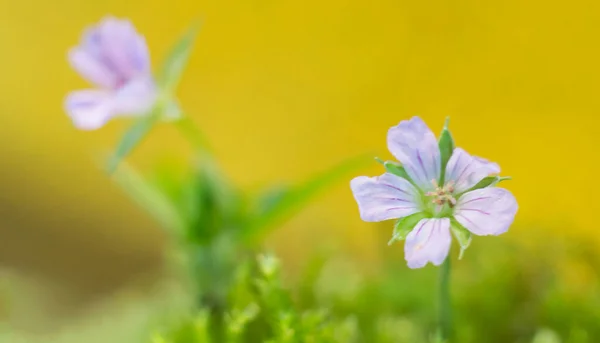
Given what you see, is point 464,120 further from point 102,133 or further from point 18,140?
point 18,140

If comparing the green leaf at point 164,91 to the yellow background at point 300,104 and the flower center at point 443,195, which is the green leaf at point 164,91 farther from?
the yellow background at point 300,104

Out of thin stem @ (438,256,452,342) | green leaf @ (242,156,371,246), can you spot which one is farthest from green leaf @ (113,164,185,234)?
thin stem @ (438,256,452,342)

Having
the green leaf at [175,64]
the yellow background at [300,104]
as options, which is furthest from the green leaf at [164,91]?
the yellow background at [300,104]

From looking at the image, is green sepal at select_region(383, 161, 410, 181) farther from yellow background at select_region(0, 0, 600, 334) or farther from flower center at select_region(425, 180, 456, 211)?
yellow background at select_region(0, 0, 600, 334)

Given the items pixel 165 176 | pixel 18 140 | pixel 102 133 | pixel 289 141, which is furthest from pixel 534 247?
pixel 18 140

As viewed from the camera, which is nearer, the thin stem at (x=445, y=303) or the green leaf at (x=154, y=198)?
the thin stem at (x=445, y=303)

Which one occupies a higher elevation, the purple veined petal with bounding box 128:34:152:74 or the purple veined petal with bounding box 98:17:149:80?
the purple veined petal with bounding box 98:17:149:80
